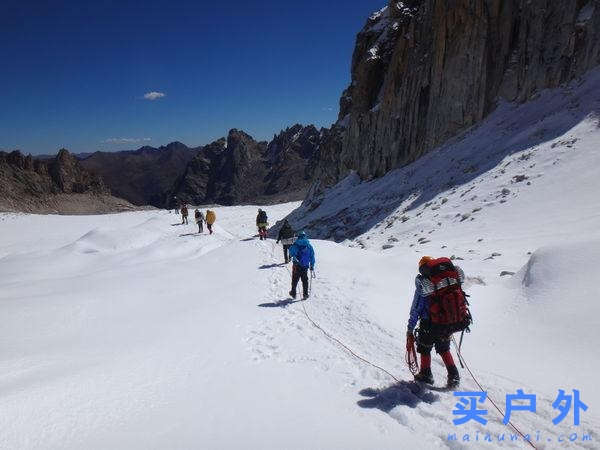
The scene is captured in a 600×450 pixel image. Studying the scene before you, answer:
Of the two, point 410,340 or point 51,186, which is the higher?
point 51,186

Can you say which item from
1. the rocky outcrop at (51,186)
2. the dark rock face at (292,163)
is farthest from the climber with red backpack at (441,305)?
the dark rock face at (292,163)

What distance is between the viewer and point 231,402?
502 centimetres

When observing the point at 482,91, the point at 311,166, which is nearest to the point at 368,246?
the point at 482,91

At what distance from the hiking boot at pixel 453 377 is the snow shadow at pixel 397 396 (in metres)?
0.29

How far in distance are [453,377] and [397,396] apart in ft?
2.65

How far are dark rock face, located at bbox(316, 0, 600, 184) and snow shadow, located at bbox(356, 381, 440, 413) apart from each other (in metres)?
23.5

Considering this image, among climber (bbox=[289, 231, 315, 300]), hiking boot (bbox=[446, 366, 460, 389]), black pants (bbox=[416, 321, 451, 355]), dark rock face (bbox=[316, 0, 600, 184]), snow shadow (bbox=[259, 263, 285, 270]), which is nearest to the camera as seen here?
black pants (bbox=[416, 321, 451, 355])

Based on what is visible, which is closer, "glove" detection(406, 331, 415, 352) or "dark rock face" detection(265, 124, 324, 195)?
"glove" detection(406, 331, 415, 352)

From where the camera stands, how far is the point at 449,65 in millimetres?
30875

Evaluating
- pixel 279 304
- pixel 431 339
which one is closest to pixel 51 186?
pixel 279 304

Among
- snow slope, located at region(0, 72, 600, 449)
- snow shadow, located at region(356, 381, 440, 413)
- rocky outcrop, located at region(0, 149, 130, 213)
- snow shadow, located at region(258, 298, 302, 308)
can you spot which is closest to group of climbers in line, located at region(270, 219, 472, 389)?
snow shadow, located at region(356, 381, 440, 413)

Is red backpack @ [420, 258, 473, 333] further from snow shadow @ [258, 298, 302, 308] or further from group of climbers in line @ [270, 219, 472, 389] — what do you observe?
snow shadow @ [258, 298, 302, 308]

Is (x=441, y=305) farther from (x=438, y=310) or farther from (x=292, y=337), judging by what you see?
(x=292, y=337)

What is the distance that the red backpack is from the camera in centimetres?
493
